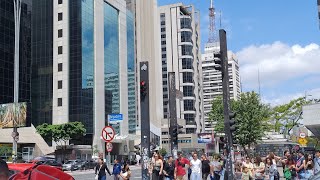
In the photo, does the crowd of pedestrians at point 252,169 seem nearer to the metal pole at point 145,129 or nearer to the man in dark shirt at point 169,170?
the man in dark shirt at point 169,170

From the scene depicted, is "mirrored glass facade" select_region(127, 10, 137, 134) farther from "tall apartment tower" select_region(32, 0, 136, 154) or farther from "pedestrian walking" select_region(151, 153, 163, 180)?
"pedestrian walking" select_region(151, 153, 163, 180)

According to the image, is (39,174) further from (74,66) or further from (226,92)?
(74,66)

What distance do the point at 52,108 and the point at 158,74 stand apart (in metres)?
42.7

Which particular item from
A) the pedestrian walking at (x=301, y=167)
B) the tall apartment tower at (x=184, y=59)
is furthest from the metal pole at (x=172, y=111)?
the tall apartment tower at (x=184, y=59)

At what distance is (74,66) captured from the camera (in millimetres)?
75938

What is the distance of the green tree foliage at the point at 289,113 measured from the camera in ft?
197

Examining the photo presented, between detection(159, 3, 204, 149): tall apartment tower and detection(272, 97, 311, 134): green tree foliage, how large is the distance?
5620cm

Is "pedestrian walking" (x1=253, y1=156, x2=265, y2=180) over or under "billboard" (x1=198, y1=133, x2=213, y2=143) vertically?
over

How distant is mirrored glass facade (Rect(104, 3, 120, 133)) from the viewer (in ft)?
269

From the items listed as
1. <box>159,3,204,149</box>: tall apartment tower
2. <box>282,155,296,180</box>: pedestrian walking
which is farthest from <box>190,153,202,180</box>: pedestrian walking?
<box>159,3,204,149</box>: tall apartment tower

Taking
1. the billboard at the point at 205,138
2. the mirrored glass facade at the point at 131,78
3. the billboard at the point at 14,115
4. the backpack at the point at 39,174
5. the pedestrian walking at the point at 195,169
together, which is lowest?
the billboard at the point at 205,138

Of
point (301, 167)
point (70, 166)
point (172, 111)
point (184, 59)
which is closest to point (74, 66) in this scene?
point (70, 166)

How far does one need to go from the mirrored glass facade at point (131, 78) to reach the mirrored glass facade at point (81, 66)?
13694 millimetres

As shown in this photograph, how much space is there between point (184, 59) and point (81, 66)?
5462cm
